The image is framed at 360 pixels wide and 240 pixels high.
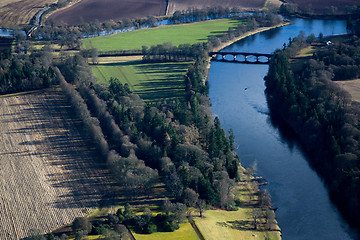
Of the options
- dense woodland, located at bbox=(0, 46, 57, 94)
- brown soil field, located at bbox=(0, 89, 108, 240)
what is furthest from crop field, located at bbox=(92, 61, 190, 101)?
brown soil field, located at bbox=(0, 89, 108, 240)

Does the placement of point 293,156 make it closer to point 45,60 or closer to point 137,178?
point 137,178

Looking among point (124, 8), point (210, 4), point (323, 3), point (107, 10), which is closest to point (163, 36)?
point (124, 8)

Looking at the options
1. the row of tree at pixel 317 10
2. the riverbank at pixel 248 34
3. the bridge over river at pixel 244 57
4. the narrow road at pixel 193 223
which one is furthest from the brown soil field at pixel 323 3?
the narrow road at pixel 193 223

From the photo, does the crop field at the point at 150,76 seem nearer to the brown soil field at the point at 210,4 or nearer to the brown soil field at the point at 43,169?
the brown soil field at the point at 43,169

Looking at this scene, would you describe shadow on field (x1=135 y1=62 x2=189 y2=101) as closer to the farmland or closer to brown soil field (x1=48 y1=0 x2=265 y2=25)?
the farmland

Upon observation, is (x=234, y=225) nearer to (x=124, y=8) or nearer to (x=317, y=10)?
(x=317, y=10)

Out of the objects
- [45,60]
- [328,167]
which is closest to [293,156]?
[328,167]
